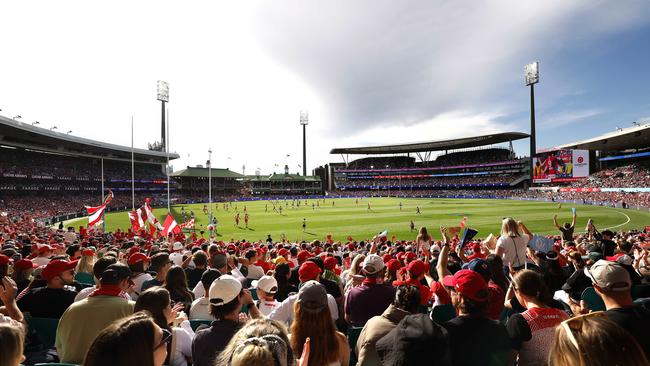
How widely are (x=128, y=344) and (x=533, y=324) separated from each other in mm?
3679

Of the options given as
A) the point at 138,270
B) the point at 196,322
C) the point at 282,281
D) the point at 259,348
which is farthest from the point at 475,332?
the point at 138,270

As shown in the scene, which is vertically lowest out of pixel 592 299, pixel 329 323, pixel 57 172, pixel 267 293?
pixel 592 299

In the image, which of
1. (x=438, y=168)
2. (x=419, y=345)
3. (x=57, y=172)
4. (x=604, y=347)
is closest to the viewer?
(x=604, y=347)

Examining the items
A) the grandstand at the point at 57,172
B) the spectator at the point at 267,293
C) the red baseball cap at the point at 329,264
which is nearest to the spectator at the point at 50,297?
the spectator at the point at 267,293

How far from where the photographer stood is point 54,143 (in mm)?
70312

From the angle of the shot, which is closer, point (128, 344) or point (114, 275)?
point (128, 344)

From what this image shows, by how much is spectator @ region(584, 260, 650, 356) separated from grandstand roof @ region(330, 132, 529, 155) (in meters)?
108

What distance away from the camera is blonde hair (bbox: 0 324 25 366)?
205 cm

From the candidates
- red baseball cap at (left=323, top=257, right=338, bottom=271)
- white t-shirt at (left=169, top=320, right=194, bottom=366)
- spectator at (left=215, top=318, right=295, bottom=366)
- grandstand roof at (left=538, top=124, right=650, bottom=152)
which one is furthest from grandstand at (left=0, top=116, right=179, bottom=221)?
grandstand roof at (left=538, top=124, right=650, bottom=152)

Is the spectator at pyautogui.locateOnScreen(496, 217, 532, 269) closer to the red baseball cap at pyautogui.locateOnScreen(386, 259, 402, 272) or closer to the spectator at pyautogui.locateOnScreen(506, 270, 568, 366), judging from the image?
the red baseball cap at pyautogui.locateOnScreen(386, 259, 402, 272)

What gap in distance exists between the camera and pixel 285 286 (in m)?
5.82

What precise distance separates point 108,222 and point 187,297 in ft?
159

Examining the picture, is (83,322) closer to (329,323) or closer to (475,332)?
(329,323)

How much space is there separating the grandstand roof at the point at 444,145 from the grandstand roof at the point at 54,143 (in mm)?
73070
